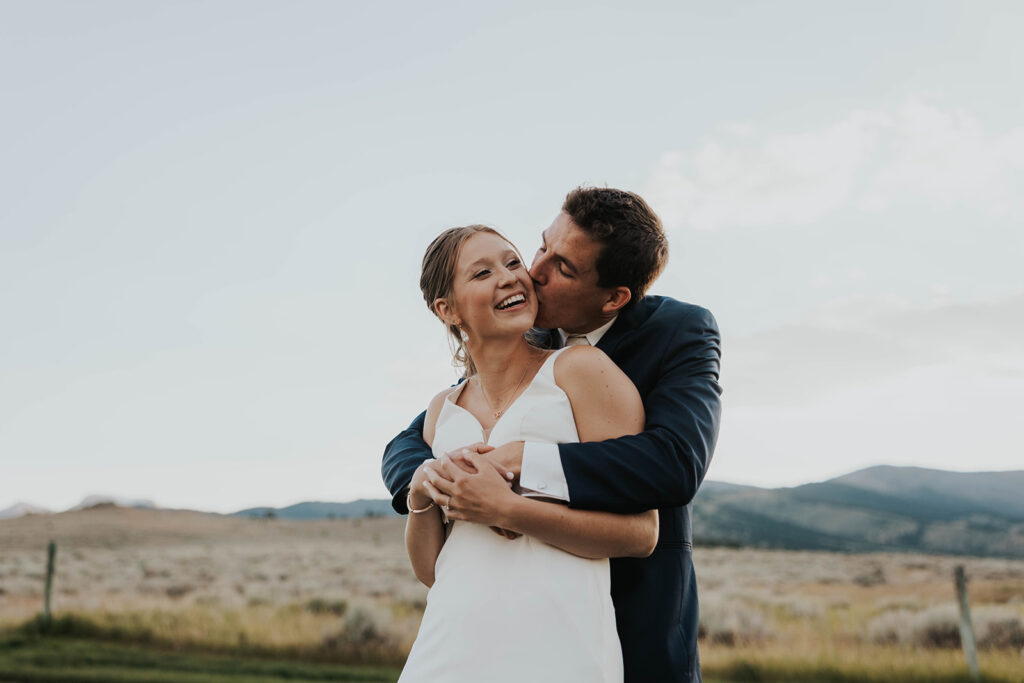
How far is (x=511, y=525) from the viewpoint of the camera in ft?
7.43

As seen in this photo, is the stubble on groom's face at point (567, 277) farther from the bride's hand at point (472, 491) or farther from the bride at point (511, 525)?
the bride's hand at point (472, 491)

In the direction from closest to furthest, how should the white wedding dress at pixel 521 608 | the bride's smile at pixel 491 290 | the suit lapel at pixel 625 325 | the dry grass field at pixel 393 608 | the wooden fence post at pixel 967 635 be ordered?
the white wedding dress at pixel 521 608
the bride's smile at pixel 491 290
the suit lapel at pixel 625 325
the wooden fence post at pixel 967 635
the dry grass field at pixel 393 608

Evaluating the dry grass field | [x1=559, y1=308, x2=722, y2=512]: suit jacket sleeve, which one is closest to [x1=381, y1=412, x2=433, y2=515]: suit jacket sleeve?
[x1=559, y1=308, x2=722, y2=512]: suit jacket sleeve

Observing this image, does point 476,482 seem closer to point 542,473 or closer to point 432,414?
point 542,473

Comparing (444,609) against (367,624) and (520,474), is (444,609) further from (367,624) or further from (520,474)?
(367,624)

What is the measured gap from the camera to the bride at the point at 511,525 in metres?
2.23

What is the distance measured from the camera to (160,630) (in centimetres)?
1450

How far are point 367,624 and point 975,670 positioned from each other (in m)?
9.17

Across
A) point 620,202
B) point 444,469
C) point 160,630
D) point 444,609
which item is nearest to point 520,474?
point 444,469

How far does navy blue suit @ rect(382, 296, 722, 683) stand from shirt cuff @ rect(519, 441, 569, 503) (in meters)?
0.02

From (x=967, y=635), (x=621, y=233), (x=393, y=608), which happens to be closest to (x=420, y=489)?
(x=621, y=233)

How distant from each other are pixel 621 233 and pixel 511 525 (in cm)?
106

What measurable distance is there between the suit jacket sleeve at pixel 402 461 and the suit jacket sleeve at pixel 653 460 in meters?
0.64

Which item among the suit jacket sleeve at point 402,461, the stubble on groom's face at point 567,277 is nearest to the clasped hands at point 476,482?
the suit jacket sleeve at point 402,461
